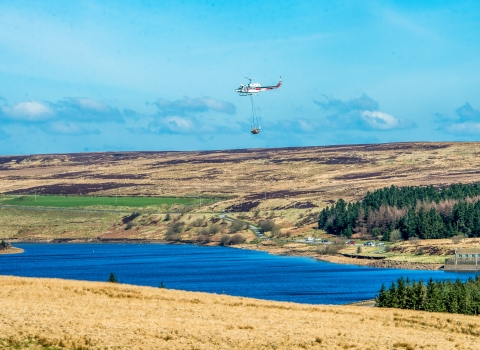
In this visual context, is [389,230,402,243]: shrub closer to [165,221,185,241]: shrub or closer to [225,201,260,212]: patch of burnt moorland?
[165,221,185,241]: shrub

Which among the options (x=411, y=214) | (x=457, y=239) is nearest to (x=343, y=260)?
(x=457, y=239)

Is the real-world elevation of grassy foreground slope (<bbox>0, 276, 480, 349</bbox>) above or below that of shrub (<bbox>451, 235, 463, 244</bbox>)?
above

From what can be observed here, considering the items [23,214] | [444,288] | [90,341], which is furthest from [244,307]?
[23,214]

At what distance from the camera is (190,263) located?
126625mm

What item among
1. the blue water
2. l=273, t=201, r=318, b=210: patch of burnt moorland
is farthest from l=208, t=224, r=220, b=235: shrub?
l=273, t=201, r=318, b=210: patch of burnt moorland

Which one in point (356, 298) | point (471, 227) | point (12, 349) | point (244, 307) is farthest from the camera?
point (471, 227)

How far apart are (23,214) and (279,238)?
71257 millimetres

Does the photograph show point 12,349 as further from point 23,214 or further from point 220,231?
point 23,214

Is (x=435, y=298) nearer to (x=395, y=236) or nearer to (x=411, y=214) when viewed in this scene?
(x=395, y=236)

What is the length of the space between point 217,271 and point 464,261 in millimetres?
33736

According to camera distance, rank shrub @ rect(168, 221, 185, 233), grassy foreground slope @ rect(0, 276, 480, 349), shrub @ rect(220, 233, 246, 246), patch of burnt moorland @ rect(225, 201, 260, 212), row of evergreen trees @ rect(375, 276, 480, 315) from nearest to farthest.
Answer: grassy foreground slope @ rect(0, 276, 480, 349) < row of evergreen trees @ rect(375, 276, 480, 315) < shrub @ rect(220, 233, 246, 246) < shrub @ rect(168, 221, 185, 233) < patch of burnt moorland @ rect(225, 201, 260, 212)

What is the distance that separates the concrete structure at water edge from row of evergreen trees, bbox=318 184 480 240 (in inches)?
815

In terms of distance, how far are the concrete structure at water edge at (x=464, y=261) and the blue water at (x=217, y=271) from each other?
11.1 ft

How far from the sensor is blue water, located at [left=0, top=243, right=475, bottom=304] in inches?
3435
